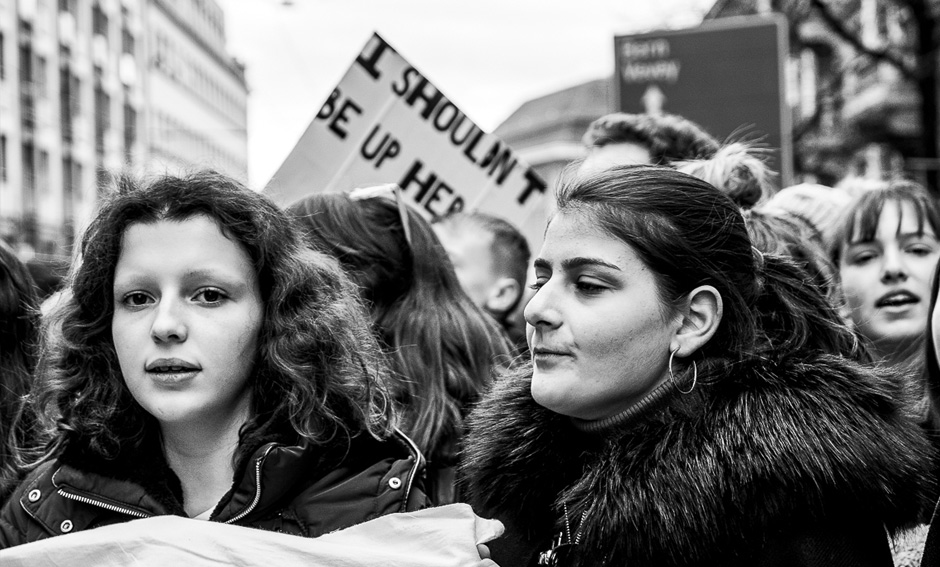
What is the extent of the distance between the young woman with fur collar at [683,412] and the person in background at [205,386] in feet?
1.13

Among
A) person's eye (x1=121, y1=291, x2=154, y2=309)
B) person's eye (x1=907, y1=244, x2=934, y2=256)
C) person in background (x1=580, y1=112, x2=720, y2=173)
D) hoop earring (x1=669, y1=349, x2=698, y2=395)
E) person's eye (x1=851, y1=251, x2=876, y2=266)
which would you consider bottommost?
hoop earring (x1=669, y1=349, x2=698, y2=395)

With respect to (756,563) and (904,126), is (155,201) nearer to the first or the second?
(756,563)

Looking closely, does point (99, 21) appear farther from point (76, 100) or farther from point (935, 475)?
point (935, 475)

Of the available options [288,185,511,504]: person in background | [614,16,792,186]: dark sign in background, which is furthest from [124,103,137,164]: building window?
[288,185,511,504]: person in background

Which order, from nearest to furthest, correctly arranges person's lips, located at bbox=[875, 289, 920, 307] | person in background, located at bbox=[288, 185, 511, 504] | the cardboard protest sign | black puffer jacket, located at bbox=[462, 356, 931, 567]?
1. black puffer jacket, located at bbox=[462, 356, 931, 567]
2. person in background, located at bbox=[288, 185, 511, 504]
3. person's lips, located at bbox=[875, 289, 920, 307]
4. the cardboard protest sign

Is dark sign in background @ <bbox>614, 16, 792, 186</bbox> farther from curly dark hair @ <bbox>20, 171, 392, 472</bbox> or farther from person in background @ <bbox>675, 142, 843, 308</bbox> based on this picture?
curly dark hair @ <bbox>20, 171, 392, 472</bbox>

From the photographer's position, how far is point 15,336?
319cm

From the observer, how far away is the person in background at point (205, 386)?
2.47 metres

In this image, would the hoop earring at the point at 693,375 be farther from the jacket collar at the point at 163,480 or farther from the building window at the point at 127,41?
the building window at the point at 127,41

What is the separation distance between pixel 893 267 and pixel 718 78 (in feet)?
15.7

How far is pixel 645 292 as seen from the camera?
2.25 m

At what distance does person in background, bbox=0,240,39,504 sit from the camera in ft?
9.99

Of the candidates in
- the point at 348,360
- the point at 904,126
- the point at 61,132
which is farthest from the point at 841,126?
the point at 348,360

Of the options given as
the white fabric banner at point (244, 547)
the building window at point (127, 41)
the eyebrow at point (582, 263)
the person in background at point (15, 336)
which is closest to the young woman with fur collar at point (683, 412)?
the eyebrow at point (582, 263)
